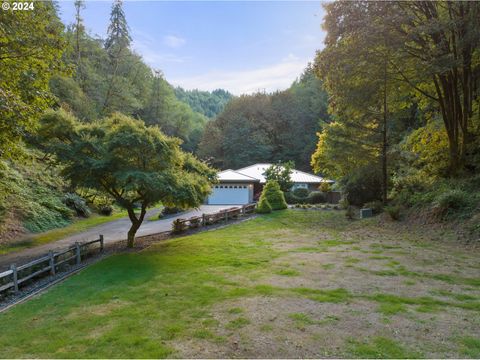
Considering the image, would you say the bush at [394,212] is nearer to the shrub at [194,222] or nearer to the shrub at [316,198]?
the shrub at [194,222]

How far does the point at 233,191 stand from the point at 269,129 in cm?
2191

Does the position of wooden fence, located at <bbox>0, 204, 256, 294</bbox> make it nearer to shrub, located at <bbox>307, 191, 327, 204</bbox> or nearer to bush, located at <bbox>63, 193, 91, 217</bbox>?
bush, located at <bbox>63, 193, 91, 217</bbox>

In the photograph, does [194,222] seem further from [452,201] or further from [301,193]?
[301,193]

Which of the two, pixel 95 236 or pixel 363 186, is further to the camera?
pixel 363 186

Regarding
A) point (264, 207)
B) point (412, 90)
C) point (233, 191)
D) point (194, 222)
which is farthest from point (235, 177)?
point (412, 90)

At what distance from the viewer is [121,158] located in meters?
11.6

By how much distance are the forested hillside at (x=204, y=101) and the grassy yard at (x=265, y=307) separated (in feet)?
247

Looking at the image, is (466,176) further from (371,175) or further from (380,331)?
(380,331)

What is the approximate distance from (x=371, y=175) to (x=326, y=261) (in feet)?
43.0

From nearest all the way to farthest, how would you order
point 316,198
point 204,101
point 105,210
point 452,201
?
1. point 452,201
2. point 105,210
3. point 316,198
4. point 204,101

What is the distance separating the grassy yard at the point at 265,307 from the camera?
4285 mm

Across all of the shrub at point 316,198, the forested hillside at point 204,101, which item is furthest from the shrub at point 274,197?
the forested hillside at point 204,101

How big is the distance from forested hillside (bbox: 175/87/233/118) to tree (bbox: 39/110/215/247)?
232ft

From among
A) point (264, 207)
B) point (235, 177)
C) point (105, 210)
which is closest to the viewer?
point (264, 207)
